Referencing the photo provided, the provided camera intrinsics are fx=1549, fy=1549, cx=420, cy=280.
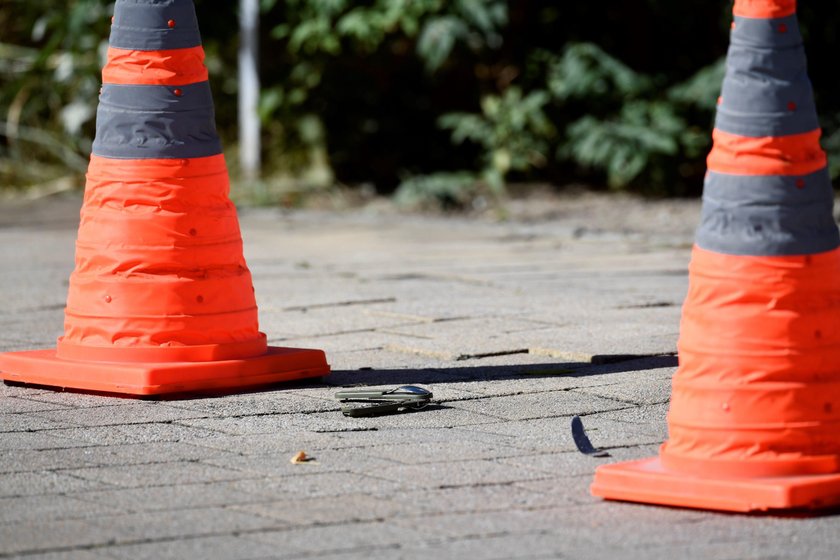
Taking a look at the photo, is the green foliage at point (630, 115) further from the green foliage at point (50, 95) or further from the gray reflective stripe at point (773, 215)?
the gray reflective stripe at point (773, 215)

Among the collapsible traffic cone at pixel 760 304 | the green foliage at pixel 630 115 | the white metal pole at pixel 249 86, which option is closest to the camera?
the collapsible traffic cone at pixel 760 304

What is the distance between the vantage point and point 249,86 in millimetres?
14125

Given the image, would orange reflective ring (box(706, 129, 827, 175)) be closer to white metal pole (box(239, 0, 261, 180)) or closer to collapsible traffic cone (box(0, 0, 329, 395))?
collapsible traffic cone (box(0, 0, 329, 395))

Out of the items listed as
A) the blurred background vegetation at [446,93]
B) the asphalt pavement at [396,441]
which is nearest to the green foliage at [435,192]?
the blurred background vegetation at [446,93]

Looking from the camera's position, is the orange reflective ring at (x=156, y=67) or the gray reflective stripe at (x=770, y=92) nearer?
the gray reflective stripe at (x=770, y=92)

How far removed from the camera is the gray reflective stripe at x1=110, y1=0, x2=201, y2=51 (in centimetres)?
530

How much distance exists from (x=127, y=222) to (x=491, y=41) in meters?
8.31

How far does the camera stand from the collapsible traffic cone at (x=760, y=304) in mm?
3633

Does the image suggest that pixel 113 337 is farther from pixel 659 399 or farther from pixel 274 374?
pixel 659 399

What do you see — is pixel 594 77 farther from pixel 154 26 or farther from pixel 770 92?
pixel 770 92

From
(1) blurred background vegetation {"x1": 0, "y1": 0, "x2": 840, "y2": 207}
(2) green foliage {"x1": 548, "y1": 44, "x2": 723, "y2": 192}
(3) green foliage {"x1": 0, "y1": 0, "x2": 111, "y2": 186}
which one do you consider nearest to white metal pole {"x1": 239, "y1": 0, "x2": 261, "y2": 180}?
(1) blurred background vegetation {"x1": 0, "y1": 0, "x2": 840, "y2": 207}

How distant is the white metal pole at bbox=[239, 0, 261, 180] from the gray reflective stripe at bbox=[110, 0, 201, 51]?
856 centimetres

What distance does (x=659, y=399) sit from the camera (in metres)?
4.94

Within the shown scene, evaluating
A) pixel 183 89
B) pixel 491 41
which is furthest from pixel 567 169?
pixel 183 89
